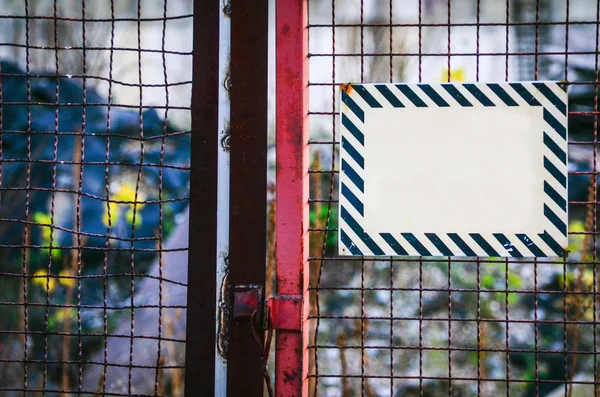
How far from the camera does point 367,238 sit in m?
1.56

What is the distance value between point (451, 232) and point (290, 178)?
47cm

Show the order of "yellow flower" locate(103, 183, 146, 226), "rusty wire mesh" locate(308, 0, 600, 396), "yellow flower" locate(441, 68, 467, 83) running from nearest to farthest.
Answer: "yellow flower" locate(441, 68, 467, 83)
"rusty wire mesh" locate(308, 0, 600, 396)
"yellow flower" locate(103, 183, 146, 226)

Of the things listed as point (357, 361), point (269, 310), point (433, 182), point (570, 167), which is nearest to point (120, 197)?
point (357, 361)

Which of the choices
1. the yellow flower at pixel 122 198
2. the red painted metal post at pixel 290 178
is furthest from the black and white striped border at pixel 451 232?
the yellow flower at pixel 122 198

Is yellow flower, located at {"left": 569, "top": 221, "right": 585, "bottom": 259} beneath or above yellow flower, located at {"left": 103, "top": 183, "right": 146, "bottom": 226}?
beneath

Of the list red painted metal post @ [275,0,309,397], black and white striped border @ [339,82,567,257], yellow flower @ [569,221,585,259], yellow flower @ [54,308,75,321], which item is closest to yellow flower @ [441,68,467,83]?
yellow flower @ [569,221,585,259]

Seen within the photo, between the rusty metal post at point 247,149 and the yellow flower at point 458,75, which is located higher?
the yellow flower at point 458,75

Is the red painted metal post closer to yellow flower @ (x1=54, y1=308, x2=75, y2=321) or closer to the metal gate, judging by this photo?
the metal gate

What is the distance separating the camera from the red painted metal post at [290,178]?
5.18ft

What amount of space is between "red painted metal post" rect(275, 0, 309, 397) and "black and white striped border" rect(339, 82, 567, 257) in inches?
4.7

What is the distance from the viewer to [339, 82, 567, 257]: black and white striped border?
153 cm

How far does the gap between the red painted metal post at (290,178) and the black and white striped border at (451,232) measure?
0.12 metres

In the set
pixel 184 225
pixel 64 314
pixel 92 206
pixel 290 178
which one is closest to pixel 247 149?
pixel 290 178

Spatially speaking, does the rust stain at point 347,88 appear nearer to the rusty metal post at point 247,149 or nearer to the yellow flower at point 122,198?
the rusty metal post at point 247,149
